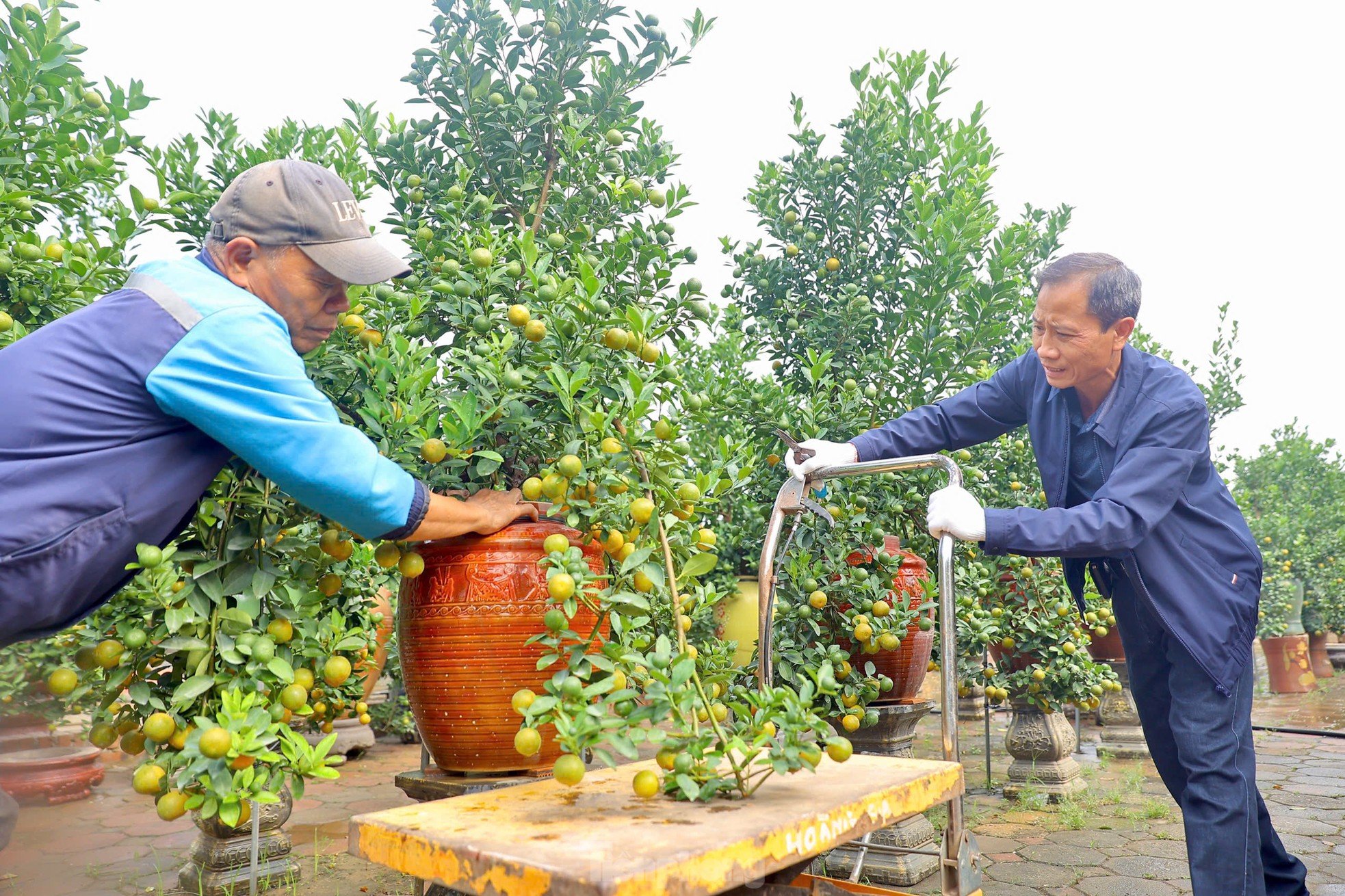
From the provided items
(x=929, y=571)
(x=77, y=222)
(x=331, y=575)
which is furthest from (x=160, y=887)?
(x=929, y=571)

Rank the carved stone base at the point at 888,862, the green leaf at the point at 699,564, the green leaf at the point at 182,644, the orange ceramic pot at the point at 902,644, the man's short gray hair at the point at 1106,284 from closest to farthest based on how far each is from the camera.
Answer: the green leaf at the point at 182,644 → the green leaf at the point at 699,564 → the man's short gray hair at the point at 1106,284 → the carved stone base at the point at 888,862 → the orange ceramic pot at the point at 902,644

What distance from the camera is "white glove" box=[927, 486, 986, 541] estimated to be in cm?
238

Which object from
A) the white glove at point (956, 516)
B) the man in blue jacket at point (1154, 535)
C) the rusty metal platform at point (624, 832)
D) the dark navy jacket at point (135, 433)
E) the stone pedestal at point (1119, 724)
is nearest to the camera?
the rusty metal platform at point (624, 832)

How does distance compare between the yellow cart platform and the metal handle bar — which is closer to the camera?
the yellow cart platform

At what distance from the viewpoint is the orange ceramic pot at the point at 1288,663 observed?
431 inches

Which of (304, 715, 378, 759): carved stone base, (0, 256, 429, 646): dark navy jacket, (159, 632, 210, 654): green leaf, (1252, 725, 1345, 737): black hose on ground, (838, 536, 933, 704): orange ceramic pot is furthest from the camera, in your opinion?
(1252, 725, 1345, 737): black hose on ground

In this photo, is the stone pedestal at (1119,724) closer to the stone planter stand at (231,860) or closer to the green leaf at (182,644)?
the stone planter stand at (231,860)

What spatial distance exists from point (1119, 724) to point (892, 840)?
12.6ft

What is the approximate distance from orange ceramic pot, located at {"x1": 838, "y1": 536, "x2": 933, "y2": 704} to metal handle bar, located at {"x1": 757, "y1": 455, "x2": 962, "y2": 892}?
116 centimetres

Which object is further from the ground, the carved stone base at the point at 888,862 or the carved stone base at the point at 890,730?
the carved stone base at the point at 890,730

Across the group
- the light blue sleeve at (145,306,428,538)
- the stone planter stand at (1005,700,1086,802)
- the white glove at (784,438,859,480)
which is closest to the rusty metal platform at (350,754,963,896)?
the light blue sleeve at (145,306,428,538)

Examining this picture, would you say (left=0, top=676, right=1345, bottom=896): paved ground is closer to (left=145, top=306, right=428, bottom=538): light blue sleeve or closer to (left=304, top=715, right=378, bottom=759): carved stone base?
(left=304, top=715, right=378, bottom=759): carved stone base

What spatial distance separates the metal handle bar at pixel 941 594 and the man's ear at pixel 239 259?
142 centimetres

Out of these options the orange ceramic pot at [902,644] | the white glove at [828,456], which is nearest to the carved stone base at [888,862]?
the orange ceramic pot at [902,644]
